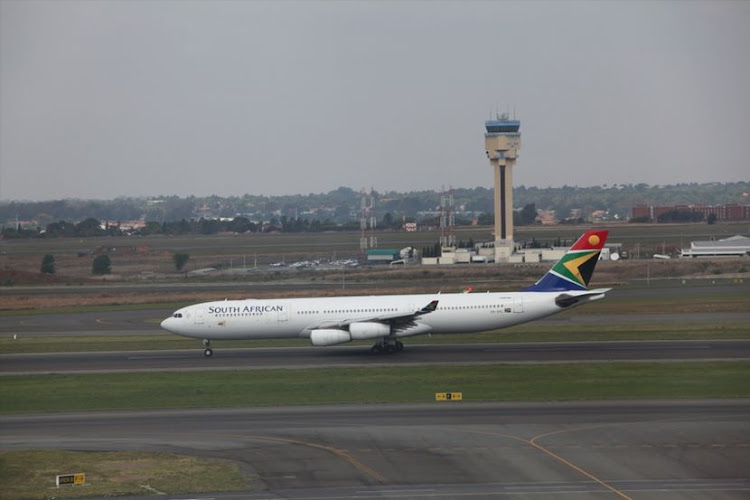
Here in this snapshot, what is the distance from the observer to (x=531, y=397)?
40375 mm

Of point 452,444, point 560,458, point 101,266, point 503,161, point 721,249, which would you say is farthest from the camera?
point 503,161

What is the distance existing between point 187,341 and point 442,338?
16989 mm

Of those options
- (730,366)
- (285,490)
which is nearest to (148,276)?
(730,366)

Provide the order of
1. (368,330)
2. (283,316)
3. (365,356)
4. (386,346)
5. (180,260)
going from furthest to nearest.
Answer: (180,260), (283,316), (386,346), (365,356), (368,330)

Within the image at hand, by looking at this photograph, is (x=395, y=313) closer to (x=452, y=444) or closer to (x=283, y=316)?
(x=283, y=316)

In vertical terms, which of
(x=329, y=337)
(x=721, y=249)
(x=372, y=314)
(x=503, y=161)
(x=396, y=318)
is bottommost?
(x=329, y=337)

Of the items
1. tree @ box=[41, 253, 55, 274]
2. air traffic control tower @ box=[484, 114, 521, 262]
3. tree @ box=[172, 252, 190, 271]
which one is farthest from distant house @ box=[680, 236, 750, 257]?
tree @ box=[41, 253, 55, 274]

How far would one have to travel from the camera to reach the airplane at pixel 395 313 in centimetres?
5530

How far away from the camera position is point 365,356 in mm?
54906

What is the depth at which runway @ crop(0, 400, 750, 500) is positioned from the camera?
89.4ft

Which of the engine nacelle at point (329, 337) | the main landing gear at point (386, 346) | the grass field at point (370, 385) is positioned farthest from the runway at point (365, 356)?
the grass field at point (370, 385)

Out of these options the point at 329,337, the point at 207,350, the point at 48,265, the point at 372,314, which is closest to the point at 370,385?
the point at 329,337

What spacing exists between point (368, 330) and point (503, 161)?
284 ft

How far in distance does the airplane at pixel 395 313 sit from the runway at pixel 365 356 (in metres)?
1.19
